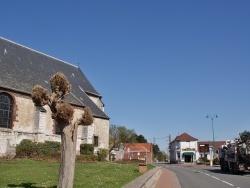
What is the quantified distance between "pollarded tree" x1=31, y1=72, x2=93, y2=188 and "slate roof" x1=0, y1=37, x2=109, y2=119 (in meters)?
20.5

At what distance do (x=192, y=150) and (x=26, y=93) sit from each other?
59.2 m

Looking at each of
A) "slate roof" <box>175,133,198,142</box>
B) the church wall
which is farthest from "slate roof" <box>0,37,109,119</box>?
"slate roof" <box>175,133,198,142</box>

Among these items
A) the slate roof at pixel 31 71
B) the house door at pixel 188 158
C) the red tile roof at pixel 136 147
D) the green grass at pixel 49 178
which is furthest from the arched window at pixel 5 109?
the house door at pixel 188 158

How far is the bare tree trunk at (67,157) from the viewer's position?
9.59 meters

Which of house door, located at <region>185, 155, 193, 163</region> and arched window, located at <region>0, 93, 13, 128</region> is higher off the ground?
arched window, located at <region>0, 93, 13, 128</region>

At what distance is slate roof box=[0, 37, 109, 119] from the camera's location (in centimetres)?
3139

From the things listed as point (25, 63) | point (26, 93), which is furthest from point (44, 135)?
point (25, 63)

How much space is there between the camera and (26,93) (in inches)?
1231

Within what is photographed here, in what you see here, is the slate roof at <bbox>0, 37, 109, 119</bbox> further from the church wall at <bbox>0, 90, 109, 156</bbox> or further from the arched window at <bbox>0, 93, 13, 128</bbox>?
the church wall at <bbox>0, 90, 109, 156</bbox>

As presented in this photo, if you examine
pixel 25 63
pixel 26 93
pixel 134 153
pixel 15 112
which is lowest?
pixel 134 153

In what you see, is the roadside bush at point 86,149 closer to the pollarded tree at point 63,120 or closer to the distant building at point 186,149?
the pollarded tree at point 63,120

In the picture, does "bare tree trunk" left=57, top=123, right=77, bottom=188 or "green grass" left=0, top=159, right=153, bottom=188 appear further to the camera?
"green grass" left=0, top=159, right=153, bottom=188

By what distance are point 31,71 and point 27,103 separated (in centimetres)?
547

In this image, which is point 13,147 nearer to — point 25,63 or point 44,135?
point 44,135
